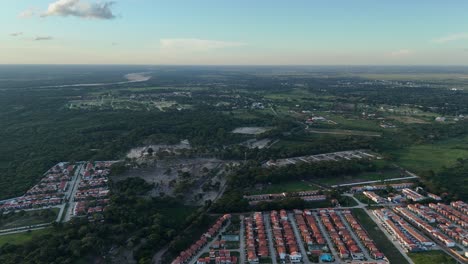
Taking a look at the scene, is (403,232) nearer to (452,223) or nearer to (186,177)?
(452,223)

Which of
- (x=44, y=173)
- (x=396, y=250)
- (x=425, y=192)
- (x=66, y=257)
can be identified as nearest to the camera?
(x=66, y=257)

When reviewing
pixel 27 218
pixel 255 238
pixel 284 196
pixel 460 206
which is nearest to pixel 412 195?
pixel 460 206

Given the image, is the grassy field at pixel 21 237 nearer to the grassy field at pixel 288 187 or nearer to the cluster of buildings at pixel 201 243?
the cluster of buildings at pixel 201 243

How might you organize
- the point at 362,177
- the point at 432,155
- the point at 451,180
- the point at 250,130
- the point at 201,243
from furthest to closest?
the point at 250,130 < the point at 432,155 < the point at 362,177 < the point at 451,180 < the point at 201,243

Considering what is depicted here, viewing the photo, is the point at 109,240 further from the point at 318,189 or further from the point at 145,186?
the point at 318,189

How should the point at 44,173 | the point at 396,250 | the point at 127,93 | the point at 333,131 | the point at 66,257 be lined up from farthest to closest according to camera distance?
the point at 127,93 → the point at 333,131 → the point at 44,173 → the point at 396,250 → the point at 66,257

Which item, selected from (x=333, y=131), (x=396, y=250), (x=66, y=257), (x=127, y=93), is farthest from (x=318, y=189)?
(x=127, y=93)
